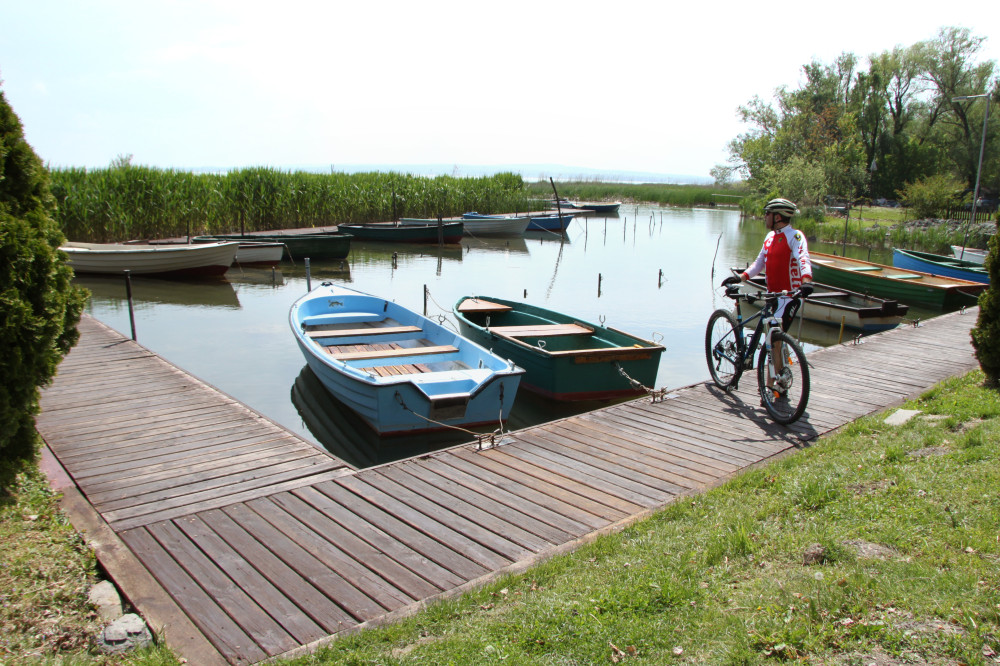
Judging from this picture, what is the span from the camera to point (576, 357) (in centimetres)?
863

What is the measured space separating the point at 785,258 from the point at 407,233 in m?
23.8

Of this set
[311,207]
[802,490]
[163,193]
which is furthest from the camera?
[311,207]

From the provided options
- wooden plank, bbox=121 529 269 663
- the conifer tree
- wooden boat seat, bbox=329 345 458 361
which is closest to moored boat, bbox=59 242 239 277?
wooden boat seat, bbox=329 345 458 361

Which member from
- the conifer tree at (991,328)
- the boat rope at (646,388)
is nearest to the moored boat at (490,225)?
the boat rope at (646,388)

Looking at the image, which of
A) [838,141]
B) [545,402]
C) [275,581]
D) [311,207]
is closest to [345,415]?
[545,402]

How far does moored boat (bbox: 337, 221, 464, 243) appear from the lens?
2872 cm

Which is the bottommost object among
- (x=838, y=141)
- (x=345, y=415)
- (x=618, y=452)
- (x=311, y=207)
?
(x=345, y=415)

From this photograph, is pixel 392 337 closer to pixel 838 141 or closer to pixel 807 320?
pixel 807 320

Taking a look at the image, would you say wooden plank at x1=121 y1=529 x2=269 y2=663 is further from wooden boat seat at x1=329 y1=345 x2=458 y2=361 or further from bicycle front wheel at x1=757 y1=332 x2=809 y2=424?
bicycle front wheel at x1=757 y1=332 x2=809 y2=424

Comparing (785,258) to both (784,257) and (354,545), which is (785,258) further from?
(354,545)

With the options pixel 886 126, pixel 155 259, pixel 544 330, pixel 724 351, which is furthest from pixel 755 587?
pixel 886 126

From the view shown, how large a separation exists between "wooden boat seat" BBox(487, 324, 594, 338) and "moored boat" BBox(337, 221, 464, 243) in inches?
736

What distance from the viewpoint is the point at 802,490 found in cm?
430

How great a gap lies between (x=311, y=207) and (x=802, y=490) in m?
28.0
